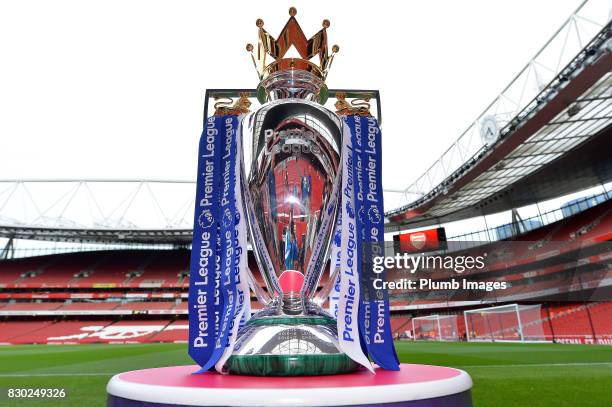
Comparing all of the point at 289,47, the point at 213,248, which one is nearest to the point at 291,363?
the point at 213,248

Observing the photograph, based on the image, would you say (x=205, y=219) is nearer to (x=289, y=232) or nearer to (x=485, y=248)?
(x=289, y=232)

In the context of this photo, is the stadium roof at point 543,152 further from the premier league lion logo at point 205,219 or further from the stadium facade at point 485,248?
the premier league lion logo at point 205,219

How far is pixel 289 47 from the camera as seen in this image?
6.90ft

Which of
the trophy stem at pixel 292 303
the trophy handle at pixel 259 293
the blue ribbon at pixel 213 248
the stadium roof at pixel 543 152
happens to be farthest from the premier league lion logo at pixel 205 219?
the stadium roof at pixel 543 152

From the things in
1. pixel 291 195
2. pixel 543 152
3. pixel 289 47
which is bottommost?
pixel 291 195

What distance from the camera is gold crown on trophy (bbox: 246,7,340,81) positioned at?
2082mm

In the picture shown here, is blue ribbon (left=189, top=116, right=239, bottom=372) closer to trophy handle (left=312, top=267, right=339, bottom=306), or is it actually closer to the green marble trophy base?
the green marble trophy base

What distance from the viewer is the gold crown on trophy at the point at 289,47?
82.0 inches

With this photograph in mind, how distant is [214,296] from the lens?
6.23 ft

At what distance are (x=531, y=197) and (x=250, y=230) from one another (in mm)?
31479

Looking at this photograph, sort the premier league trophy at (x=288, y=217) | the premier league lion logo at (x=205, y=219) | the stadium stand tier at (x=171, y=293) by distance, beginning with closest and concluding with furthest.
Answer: the premier league trophy at (x=288, y=217) < the premier league lion logo at (x=205, y=219) < the stadium stand tier at (x=171, y=293)

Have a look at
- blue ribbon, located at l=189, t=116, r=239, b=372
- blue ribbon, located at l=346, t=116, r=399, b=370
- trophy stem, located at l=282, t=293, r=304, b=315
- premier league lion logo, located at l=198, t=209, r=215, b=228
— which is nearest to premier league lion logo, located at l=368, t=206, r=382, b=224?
blue ribbon, located at l=346, t=116, r=399, b=370

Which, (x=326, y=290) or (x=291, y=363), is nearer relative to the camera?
(x=291, y=363)

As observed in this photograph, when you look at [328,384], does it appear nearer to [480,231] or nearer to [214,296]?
[214,296]
